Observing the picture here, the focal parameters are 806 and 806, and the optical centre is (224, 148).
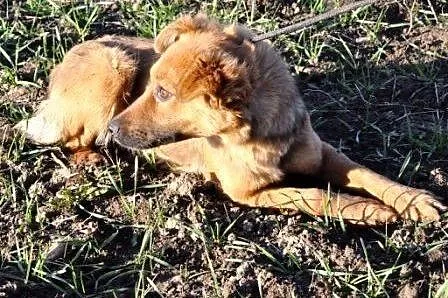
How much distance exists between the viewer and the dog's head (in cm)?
406

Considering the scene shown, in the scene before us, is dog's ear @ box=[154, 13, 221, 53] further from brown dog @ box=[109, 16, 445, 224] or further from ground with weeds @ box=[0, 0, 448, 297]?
ground with weeds @ box=[0, 0, 448, 297]

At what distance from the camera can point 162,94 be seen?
4.27m

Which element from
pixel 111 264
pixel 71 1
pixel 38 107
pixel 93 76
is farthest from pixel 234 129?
pixel 71 1

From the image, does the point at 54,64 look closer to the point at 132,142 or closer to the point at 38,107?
the point at 38,107

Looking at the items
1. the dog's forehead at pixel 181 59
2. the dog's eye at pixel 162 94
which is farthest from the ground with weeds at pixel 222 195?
the dog's forehead at pixel 181 59

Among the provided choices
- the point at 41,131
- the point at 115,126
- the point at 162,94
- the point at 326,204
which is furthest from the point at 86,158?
the point at 326,204

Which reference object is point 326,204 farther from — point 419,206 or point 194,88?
point 194,88

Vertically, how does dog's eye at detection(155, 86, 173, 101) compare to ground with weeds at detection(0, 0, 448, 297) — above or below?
above

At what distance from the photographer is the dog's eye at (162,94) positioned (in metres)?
4.23

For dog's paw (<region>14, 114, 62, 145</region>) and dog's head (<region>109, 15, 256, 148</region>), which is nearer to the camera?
dog's head (<region>109, 15, 256, 148</region>)

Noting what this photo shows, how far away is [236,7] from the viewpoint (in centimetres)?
629

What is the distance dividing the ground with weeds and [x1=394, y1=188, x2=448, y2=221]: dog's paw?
81 millimetres

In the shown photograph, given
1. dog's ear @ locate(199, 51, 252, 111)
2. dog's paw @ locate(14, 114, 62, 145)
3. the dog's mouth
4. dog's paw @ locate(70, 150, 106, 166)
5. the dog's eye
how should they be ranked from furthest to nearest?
dog's paw @ locate(14, 114, 62, 145) < dog's paw @ locate(70, 150, 106, 166) < the dog's mouth < the dog's eye < dog's ear @ locate(199, 51, 252, 111)

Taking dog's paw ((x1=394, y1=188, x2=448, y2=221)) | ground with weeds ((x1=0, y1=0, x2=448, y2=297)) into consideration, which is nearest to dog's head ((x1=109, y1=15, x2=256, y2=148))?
ground with weeds ((x1=0, y1=0, x2=448, y2=297))
